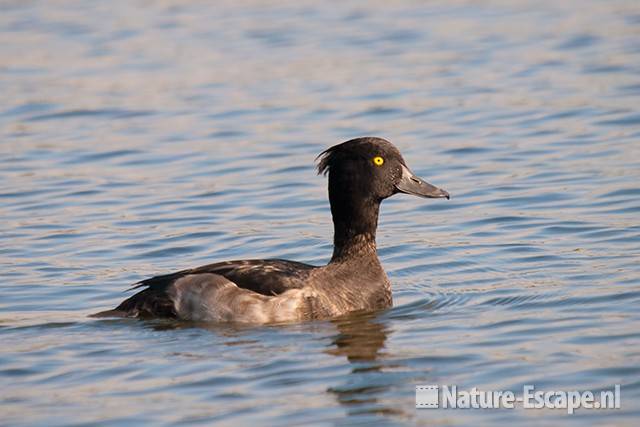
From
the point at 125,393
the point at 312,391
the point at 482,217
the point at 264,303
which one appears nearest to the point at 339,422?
the point at 312,391

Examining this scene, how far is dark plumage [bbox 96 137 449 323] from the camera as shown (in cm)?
950

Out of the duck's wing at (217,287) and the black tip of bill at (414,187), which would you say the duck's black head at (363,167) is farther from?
the duck's wing at (217,287)

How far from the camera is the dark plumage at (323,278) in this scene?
950 centimetres

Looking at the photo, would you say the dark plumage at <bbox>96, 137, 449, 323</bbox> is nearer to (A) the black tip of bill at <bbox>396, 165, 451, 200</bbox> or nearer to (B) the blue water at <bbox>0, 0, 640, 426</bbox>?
(A) the black tip of bill at <bbox>396, 165, 451, 200</bbox>

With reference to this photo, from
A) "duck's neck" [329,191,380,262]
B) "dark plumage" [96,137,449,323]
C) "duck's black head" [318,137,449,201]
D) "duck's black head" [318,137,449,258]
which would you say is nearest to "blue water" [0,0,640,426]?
"dark plumage" [96,137,449,323]

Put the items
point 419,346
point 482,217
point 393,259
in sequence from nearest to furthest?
point 419,346 → point 393,259 → point 482,217

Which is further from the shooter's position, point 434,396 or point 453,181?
point 453,181

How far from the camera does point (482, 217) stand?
12.4m

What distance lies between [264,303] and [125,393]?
5.77 feet

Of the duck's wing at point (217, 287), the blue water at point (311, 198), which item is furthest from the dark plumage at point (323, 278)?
the blue water at point (311, 198)

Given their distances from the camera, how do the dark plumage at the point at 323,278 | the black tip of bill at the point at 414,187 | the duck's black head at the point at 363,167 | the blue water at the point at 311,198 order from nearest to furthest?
the blue water at the point at 311,198 < the dark plumage at the point at 323,278 < the duck's black head at the point at 363,167 < the black tip of bill at the point at 414,187

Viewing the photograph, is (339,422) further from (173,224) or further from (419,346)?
(173,224)

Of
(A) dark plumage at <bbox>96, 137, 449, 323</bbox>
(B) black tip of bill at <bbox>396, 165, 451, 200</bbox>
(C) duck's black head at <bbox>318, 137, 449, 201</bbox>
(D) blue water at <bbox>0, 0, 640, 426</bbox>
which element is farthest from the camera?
(B) black tip of bill at <bbox>396, 165, 451, 200</bbox>

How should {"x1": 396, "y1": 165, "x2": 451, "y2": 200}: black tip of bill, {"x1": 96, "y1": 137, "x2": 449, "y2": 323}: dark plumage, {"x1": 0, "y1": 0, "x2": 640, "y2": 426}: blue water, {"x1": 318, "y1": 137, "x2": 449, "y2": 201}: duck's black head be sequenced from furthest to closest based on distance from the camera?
{"x1": 396, "y1": 165, "x2": 451, "y2": 200}: black tip of bill < {"x1": 318, "y1": 137, "x2": 449, "y2": 201}: duck's black head < {"x1": 96, "y1": 137, "x2": 449, "y2": 323}: dark plumage < {"x1": 0, "y1": 0, "x2": 640, "y2": 426}: blue water
